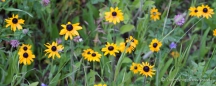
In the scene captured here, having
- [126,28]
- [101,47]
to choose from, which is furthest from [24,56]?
[126,28]

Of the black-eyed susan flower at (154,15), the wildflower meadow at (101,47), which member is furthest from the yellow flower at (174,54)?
the black-eyed susan flower at (154,15)

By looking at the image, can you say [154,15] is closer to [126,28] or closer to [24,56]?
[126,28]

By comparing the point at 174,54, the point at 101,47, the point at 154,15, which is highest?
the point at 154,15

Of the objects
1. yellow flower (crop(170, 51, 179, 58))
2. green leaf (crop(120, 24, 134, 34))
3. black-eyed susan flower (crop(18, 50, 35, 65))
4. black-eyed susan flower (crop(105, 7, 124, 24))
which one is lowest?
yellow flower (crop(170, 51, 179, 58))

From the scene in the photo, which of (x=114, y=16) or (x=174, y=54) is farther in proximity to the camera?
(x=174, y=54)

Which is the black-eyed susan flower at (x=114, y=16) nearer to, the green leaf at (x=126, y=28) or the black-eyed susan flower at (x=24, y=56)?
the green leaf at (x=126, y=28)

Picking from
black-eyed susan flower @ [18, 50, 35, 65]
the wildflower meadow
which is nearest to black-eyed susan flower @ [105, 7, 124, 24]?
the wildflower meadow

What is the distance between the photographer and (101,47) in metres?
2.15

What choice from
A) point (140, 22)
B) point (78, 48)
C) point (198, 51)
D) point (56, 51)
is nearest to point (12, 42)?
point (56, 51)

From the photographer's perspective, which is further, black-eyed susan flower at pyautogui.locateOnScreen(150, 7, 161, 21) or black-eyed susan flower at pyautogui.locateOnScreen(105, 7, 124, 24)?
black-eyed susan flower at pyautogui.locateOnScreen(150, 7, 161, 21)

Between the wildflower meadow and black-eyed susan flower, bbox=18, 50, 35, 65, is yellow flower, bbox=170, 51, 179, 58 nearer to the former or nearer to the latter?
the wildflower meadow

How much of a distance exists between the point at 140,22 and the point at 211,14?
52 cm

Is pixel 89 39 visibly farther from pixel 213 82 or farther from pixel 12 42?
pixel 213 82

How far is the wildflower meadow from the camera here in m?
1.85
